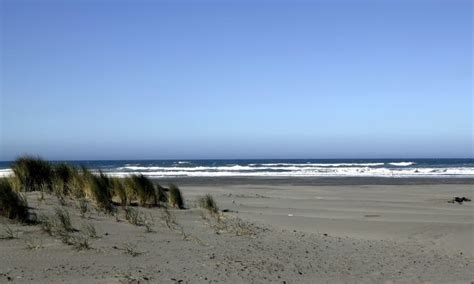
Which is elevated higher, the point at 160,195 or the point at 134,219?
the point at 160,195

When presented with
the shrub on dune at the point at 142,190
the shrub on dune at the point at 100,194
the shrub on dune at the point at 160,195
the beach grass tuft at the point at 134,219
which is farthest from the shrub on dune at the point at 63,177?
the beach grass tuft at the point at 134,219

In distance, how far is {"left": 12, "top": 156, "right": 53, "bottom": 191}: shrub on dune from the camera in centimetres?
1349

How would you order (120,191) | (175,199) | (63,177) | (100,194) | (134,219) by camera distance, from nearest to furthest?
(134,219)
(100,194)
(120,191)
(175,199)
(63,177)

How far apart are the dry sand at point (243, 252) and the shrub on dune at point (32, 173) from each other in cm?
157

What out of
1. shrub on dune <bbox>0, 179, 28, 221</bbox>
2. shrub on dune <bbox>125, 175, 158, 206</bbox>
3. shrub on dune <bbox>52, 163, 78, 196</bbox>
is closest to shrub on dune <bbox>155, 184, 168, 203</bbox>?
shrub on dune <bbox>125, 175, 158, 206</bbox>

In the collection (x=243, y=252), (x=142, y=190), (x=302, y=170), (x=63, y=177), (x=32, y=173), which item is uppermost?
(x=32, y=173)

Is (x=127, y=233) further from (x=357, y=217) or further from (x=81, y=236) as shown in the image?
(x=357, y=217)

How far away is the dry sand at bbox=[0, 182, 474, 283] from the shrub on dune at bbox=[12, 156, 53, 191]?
5.17 ft

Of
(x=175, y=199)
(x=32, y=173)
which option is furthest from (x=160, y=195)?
(x=32, y=173)

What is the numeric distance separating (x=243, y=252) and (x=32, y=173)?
27.2 ft

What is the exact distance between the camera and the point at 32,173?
1388 centimetres

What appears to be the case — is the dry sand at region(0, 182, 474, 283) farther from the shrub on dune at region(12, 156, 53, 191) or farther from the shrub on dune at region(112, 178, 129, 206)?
the shrub on dune at region(12, 156, 53, 191)

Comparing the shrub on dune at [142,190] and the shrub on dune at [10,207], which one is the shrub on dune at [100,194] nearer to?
the shrub on dune at [142,190]

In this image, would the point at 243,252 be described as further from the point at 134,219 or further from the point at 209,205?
the point at 209,205
